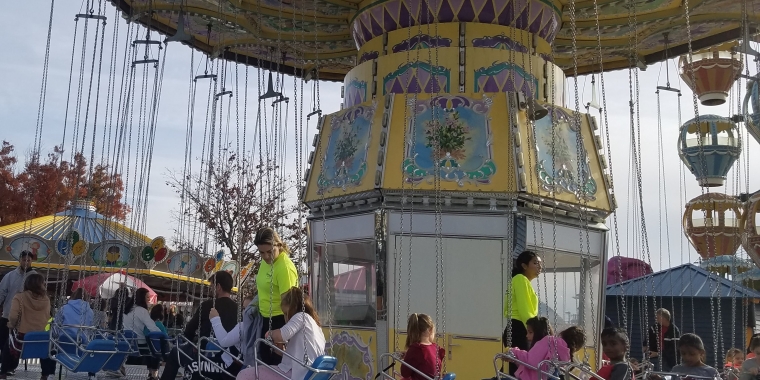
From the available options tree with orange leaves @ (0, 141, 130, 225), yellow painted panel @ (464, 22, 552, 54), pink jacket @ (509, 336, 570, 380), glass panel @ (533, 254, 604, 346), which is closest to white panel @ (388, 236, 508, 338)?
glass panel @ (533, 254, 604, 346)

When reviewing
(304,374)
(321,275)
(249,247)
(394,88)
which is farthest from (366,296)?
(249,247)

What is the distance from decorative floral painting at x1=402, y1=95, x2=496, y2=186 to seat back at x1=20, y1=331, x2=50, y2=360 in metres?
4.37

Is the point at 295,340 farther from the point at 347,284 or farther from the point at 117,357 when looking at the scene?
the point at 347,284

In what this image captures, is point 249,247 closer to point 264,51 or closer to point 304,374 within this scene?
point 264,51

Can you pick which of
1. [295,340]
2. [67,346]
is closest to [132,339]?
[67,346]

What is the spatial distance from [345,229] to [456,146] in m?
1.74

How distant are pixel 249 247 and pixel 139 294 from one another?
16.5m

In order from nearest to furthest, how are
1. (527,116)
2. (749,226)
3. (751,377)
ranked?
(751,377), (749,226), (527,116)

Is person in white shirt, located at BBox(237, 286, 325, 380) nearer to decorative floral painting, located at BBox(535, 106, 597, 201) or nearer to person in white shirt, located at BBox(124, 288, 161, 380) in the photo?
person in white shirt, located at BBox(124, 288, 161, 380)

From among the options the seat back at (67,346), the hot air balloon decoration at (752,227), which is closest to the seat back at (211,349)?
the seat back at (67,346)

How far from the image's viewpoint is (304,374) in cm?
541

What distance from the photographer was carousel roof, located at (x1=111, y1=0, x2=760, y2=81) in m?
10.6

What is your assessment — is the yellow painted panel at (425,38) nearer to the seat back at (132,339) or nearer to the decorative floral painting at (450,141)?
the decorative floral painting at (450,141)

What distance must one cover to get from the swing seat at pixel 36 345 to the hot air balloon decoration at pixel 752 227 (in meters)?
7.74
